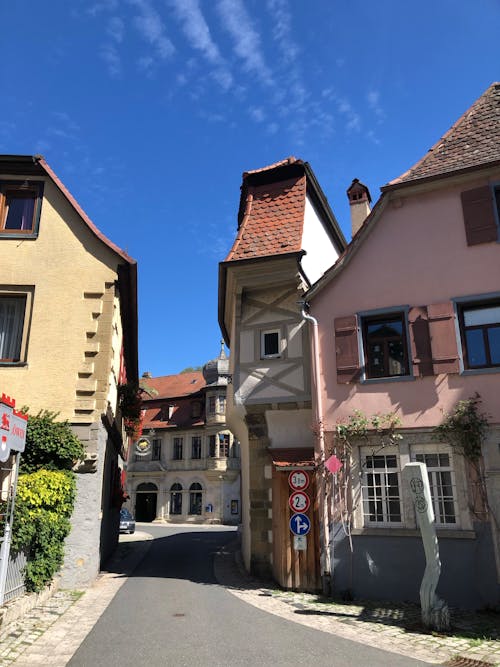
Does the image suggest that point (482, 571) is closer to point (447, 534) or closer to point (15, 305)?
point (447, 534)

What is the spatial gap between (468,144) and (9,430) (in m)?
11.0

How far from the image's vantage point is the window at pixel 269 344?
13.4 m

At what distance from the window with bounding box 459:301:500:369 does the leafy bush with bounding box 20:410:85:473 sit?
8412 mm

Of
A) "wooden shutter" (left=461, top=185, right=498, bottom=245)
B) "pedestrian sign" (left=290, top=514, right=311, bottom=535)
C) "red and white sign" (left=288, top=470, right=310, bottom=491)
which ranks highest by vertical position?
"wooden shutter" (left=461, top=185, right=498, bottom=245)

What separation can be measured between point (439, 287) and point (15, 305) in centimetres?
996

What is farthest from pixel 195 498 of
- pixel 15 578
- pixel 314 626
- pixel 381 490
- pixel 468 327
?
pixel 314 626

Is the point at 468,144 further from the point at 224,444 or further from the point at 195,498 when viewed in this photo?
the point at 195,498

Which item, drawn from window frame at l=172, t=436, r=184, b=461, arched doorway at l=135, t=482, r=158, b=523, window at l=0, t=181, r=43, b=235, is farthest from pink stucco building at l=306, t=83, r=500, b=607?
arched doorway at l=135, t=482, r=158, b=523

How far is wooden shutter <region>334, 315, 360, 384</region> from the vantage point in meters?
11.7

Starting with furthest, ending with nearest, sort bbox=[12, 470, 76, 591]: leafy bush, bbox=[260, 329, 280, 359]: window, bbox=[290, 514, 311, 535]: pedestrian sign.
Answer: bbox=[260, 329, 280, 359]: window
bbox=[290, 514, 311, 535]: pedestrian sign
bbox=[12, 470, 76, 591]: leafy bush

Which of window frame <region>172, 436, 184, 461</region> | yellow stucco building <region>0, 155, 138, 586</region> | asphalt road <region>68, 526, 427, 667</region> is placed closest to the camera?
asphalt road <region>68, 526, 427, 667</region>

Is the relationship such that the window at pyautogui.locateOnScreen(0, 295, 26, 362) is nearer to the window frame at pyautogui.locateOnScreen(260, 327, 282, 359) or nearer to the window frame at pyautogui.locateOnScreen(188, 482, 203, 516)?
the window frame at pyautogui.locateOnScreen(260, 327, 282, 359)

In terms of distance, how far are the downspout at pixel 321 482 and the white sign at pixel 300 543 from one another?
1.48ft

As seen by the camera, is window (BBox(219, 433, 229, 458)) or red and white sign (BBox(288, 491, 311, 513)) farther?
window (BBox(219, 433, 229, 458))
